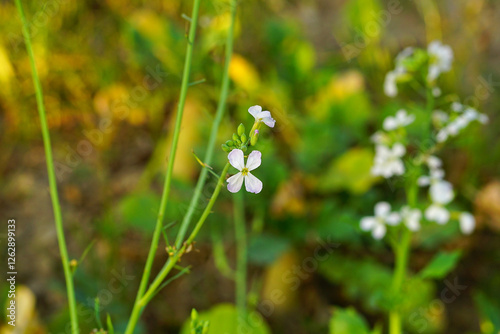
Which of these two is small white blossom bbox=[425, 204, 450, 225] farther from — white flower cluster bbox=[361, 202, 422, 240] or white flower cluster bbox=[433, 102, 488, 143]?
white flower cluster bbox=[433, 102, 488, 143]

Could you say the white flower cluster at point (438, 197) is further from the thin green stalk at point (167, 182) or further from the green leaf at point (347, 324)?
the thin green stalk at point (167, 182)

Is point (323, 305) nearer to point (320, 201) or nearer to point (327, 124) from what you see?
point (320, 201)

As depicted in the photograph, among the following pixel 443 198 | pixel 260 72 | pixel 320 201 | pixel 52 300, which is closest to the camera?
pixel 443 198

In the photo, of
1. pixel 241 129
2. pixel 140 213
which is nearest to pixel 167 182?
pixel 241 129

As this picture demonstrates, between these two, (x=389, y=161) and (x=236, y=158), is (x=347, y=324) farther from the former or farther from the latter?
(x=236, y=158)

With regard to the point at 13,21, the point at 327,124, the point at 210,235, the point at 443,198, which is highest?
the point at 13,21

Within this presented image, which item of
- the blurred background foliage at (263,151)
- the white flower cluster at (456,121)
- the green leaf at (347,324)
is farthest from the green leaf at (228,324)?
the white flower cluster at (456,121)

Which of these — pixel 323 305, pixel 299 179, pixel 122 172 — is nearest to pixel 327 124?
pixel 299 179
